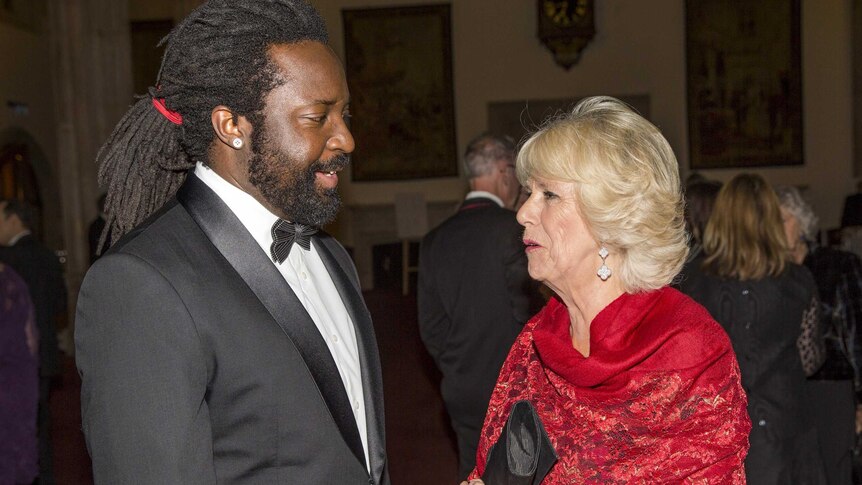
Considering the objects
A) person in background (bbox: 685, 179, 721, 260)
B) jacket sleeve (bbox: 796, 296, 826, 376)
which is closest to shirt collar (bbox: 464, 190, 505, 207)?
person in background (bbox: 685, 179, 721, 260)

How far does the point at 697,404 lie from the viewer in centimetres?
188

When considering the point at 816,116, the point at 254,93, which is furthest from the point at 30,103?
the point at 254,93

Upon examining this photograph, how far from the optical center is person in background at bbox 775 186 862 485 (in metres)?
4.14

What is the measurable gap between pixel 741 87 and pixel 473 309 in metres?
9.88

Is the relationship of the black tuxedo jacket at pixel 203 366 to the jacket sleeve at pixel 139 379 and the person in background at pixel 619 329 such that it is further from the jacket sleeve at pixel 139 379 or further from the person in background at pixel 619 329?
the person in background at pixel 619 329

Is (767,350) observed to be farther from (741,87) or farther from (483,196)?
(741,87)

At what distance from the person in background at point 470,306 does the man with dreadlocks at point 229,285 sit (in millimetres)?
2200

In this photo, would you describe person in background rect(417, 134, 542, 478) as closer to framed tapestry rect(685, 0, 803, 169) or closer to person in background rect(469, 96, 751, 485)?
person in background rect(469, 96, 751, 485)

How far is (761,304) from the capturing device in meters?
3.65

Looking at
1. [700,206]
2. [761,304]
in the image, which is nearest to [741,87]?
[700,206]

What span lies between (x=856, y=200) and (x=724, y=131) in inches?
241

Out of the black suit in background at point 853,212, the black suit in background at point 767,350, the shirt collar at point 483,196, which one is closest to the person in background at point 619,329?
the black suit in background at point 767,350

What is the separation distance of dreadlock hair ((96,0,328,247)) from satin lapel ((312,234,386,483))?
366mm

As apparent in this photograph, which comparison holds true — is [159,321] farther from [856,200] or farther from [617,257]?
[856,200]
